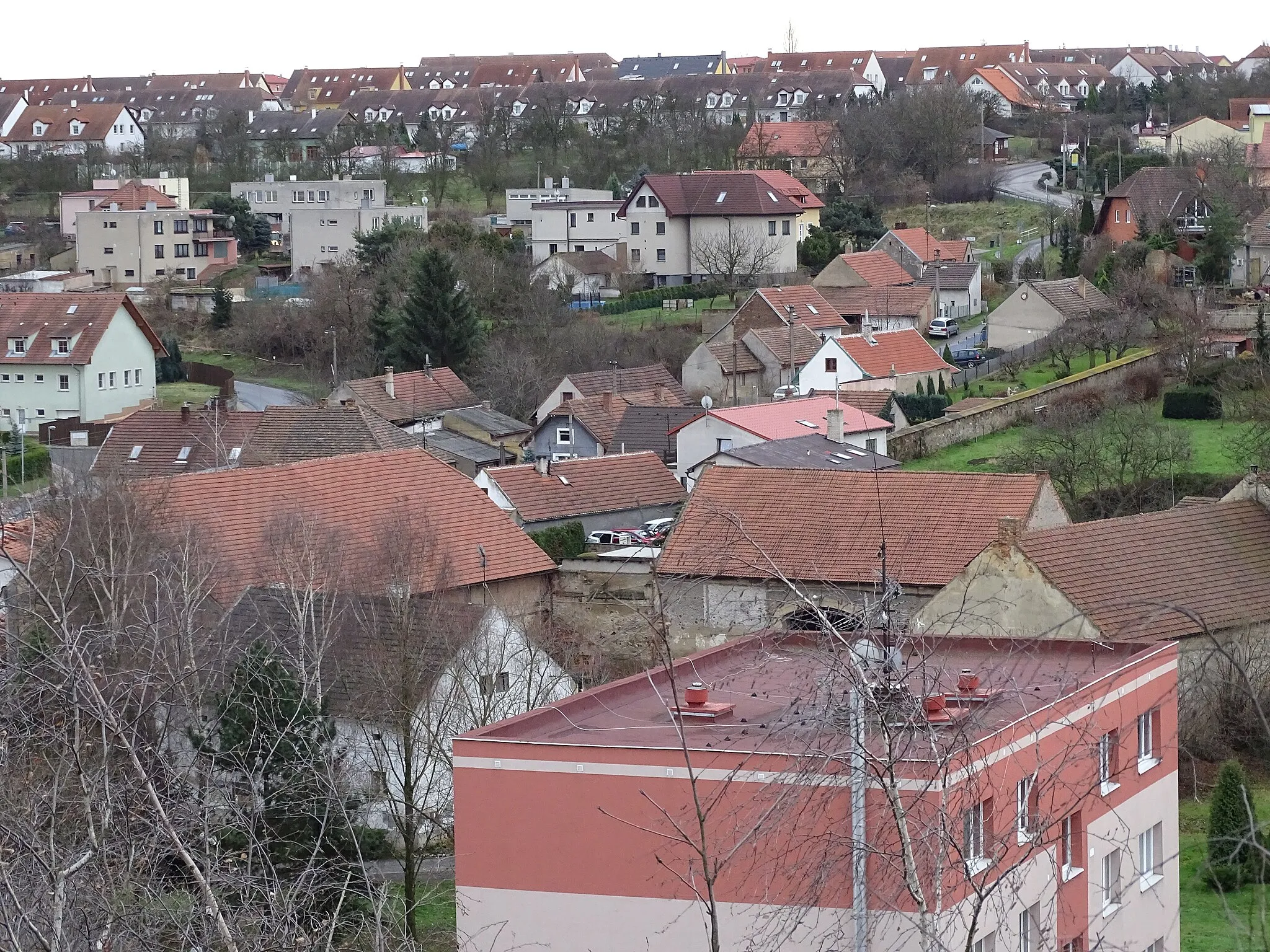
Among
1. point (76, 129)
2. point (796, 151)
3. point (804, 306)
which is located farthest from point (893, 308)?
point (76, 129)

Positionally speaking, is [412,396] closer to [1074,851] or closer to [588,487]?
[588,487]

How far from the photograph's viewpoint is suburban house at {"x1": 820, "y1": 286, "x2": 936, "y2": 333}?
2052 inches

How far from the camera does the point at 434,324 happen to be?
49.8 metres

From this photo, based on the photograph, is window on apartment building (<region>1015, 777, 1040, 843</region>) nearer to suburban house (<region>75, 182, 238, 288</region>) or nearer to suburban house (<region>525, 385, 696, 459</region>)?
suburban house (<region>525, 385, 696, 459</region>)

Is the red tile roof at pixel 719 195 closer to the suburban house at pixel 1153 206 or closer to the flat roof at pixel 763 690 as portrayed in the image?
the suburban house at pixel 1153 206

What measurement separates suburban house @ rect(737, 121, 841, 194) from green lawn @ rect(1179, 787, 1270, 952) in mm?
53376

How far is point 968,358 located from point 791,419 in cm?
1184

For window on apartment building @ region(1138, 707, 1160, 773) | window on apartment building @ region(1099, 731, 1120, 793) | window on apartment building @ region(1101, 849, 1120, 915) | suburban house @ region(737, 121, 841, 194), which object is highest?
suburban house @ region(737, 121, 841, 194)

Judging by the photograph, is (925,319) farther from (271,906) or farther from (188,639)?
(271,906)

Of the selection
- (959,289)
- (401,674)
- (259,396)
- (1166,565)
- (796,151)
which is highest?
(796,151)

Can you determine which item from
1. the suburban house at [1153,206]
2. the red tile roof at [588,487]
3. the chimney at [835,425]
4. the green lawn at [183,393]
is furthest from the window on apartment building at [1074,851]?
the suburban house at [1153,206]

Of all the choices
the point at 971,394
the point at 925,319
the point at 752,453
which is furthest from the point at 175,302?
the point at 752,453

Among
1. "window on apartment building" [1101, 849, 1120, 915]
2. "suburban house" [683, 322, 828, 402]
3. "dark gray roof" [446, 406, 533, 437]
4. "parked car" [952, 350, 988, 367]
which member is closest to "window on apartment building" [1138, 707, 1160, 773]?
"window on apartment building" [1101, 849, 1120, 915]

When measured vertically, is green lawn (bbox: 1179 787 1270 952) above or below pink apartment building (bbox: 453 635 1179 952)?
below
